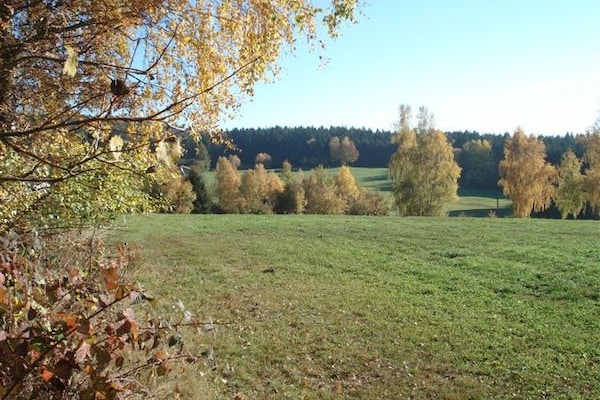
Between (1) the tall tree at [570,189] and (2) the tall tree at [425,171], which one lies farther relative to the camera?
(1) the tall tree at [570,189]

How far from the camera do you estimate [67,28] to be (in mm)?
3582

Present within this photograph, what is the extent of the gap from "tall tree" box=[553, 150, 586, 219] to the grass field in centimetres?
2624

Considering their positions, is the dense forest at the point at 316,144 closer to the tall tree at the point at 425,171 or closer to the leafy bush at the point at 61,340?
the tall tree at the point at 425,171

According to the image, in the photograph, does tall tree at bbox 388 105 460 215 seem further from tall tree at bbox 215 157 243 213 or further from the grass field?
tall tree at bbox 215 157 243 213

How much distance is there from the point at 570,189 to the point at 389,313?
133 feet

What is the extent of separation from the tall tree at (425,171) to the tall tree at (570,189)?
12.0 meters

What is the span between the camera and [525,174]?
138ft

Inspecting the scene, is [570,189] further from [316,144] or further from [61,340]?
[316,144]

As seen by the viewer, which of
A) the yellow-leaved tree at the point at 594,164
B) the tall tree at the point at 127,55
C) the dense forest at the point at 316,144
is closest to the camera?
the tall tree at the point at 127,55

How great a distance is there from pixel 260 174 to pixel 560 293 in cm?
4974

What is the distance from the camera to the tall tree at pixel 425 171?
39188mm

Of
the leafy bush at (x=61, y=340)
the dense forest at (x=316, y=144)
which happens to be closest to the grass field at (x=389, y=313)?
the leafy bush at (x=61, y=340)

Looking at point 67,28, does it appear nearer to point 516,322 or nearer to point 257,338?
point 257,338

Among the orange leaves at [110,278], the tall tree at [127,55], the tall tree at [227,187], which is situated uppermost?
the tall tree at [127,55]
